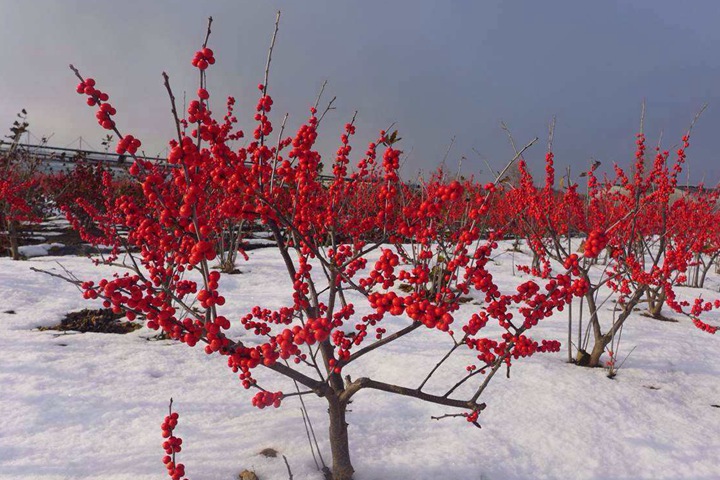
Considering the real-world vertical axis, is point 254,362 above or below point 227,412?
above

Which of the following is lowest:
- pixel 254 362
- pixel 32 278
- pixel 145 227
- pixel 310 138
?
pixel 32 278

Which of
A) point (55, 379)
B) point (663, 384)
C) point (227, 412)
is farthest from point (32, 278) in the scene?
point (663, 384)

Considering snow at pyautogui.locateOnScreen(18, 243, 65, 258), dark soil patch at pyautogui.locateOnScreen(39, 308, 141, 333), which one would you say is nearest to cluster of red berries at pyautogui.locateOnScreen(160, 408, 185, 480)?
dark soil patch at pyautogui.locateOnScreen(39, 308, 141, 333)

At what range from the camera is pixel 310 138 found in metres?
1.94

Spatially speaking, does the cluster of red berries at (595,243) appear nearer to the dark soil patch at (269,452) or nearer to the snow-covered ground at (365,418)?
the snow-covered ground at (365,418)

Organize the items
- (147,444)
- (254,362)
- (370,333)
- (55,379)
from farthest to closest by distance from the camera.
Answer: (370,333) → (55,379) → (147,444) → (254,362)

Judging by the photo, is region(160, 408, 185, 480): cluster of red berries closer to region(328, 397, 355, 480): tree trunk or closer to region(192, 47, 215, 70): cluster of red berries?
region(328, 397, 355, 480): tree trunk

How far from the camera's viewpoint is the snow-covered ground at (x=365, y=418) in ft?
7.73

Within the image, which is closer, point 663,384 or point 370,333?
point 663,384

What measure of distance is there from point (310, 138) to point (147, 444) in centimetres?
211

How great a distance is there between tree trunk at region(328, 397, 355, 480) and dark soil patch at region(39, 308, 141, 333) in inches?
136

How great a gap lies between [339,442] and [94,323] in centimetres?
393

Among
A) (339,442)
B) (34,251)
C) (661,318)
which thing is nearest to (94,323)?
(339,442)

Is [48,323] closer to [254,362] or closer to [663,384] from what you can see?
[254,362]
